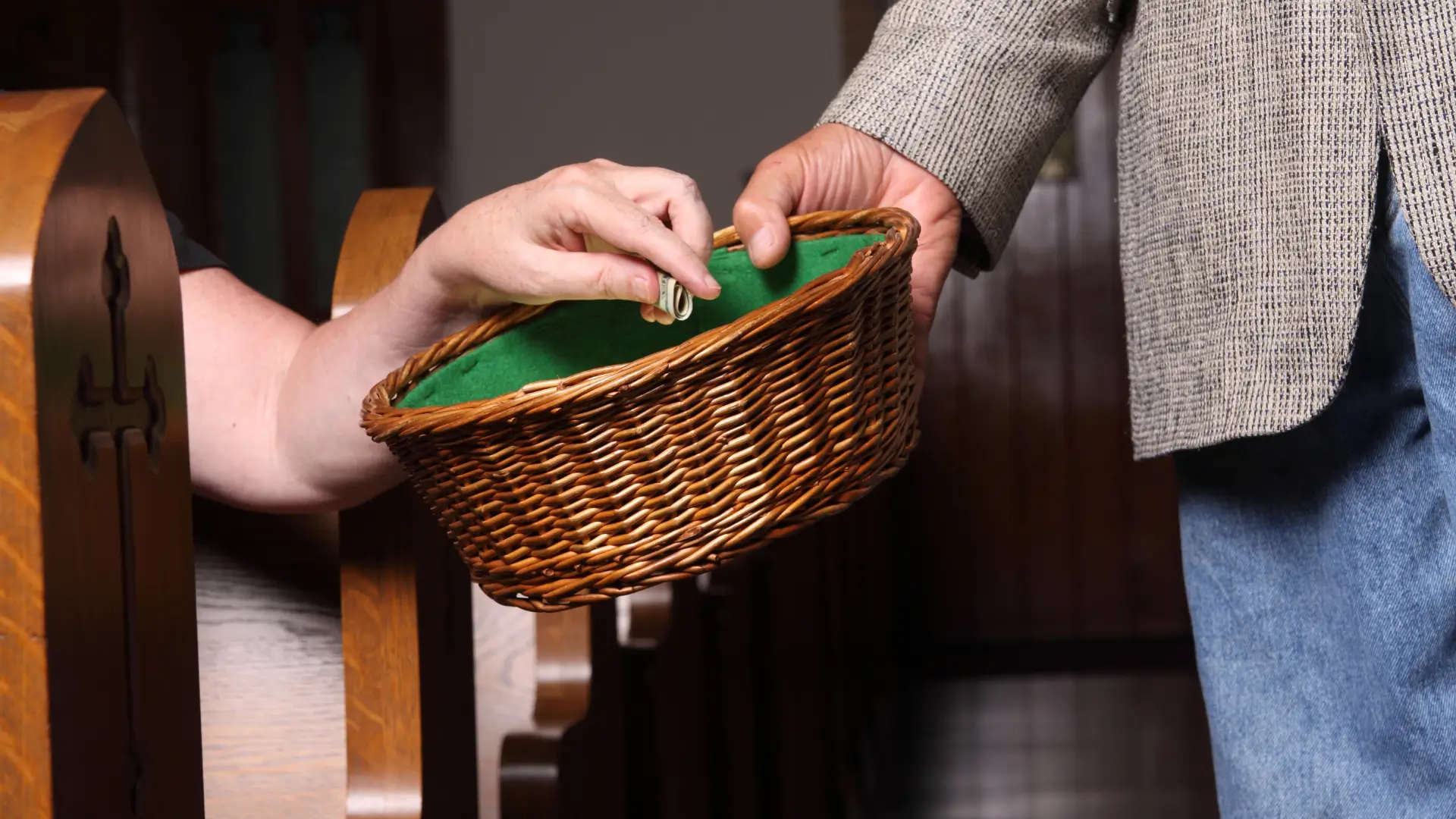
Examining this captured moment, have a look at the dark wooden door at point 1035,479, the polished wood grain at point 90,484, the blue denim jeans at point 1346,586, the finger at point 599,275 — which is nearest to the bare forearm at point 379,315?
the finger at point 599,275

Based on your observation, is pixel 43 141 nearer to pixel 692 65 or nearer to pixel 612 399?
pixel 612 399

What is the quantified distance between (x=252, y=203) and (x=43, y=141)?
409 centimetres

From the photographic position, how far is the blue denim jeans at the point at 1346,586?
81 cm

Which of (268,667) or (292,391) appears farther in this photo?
(268,667)

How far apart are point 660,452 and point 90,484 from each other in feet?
0.77

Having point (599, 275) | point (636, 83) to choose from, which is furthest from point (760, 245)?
point (636, 83)

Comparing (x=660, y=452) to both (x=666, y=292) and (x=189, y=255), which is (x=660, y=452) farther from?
(x=189, y=255)

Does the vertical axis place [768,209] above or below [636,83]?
below

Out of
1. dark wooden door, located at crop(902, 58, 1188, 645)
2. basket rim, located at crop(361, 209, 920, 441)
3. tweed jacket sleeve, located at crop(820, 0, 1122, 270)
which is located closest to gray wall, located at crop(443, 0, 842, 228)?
dark wooden door, located at crop(902, 58, 1188, 645)

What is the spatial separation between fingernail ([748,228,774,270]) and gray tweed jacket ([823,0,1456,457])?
7.0 inches

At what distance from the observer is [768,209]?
752 millimetres

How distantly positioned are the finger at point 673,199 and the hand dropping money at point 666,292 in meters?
0.02

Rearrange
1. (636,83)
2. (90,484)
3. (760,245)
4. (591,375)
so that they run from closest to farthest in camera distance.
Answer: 1. (90,484)
2. (591,375)
3. (760,245)
4. (636,83)

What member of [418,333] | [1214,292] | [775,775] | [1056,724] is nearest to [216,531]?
[418,333]
